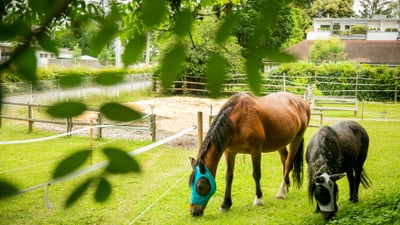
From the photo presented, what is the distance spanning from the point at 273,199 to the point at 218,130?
45.0 inches

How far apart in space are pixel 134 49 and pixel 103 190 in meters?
0.24

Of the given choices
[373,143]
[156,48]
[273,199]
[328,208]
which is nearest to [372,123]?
[373,143]

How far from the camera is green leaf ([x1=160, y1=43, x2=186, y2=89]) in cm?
57

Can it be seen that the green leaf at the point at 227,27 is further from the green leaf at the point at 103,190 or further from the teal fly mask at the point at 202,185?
the teal fly mask at the point at 202,185

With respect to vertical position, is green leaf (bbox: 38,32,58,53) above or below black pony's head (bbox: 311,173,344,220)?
above

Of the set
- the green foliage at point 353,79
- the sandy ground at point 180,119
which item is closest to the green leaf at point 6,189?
the sandy ground at point 180,119

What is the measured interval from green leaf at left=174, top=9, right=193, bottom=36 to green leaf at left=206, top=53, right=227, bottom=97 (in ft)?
0.19

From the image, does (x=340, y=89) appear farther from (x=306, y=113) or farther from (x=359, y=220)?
(x=359, y=220)

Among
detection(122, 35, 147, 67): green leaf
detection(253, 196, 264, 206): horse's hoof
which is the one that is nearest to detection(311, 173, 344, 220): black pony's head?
detection(253, 196, 264, 206): horse's hoof

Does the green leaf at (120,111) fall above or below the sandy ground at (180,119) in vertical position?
above

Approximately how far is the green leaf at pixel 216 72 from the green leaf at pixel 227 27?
0.10 feet

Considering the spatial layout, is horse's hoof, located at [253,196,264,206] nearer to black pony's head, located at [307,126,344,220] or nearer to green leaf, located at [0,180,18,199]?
black pony's head, located at [307,126,344,220]

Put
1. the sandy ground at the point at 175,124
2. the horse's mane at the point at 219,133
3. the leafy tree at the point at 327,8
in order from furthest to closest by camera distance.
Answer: the sandy ground at the point at 175,124
the horse's mane at the point at 219,133
the leafy tree at the point at 327,8

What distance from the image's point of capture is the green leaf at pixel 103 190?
677mm
